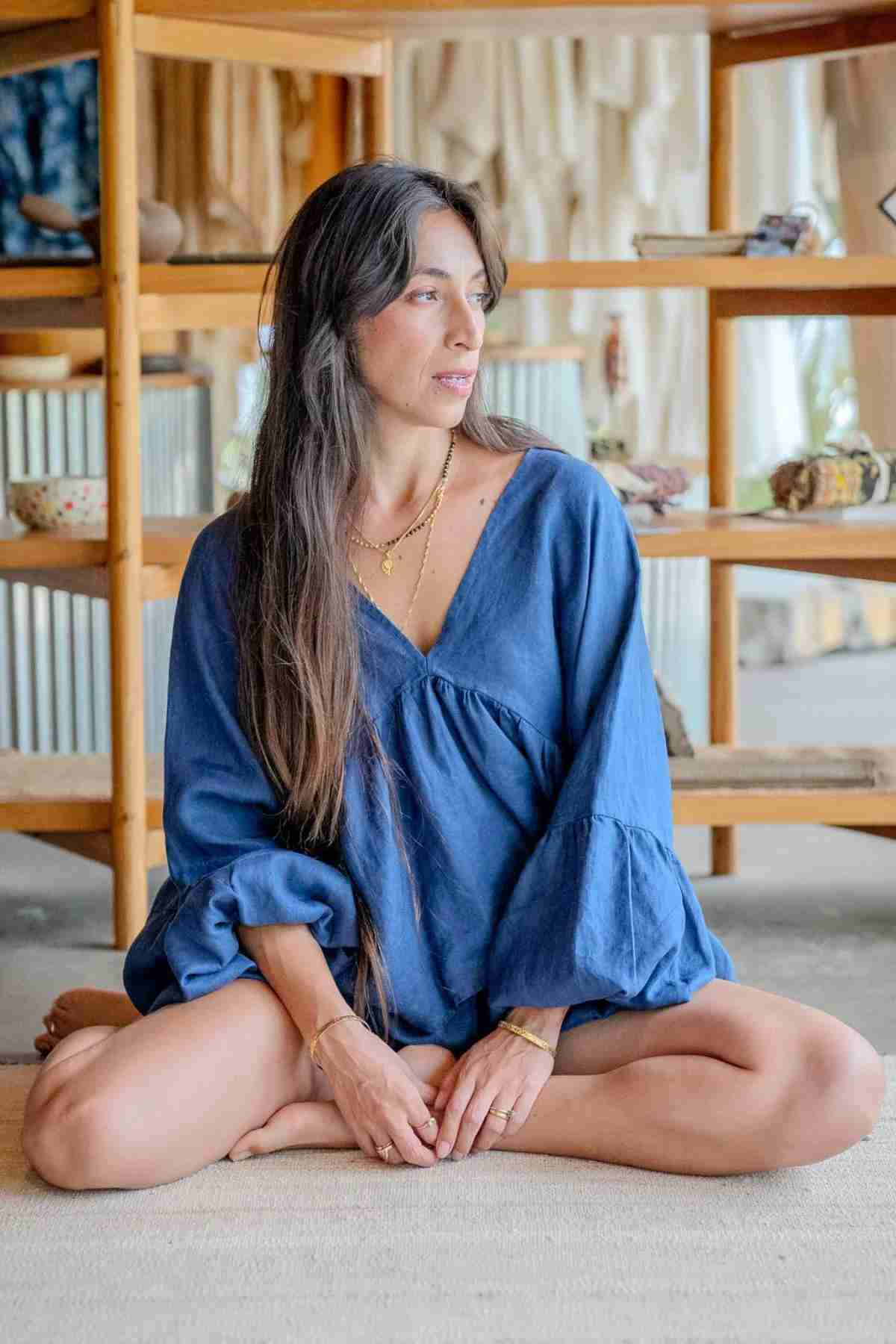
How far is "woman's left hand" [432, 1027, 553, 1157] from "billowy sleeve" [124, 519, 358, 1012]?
20cm

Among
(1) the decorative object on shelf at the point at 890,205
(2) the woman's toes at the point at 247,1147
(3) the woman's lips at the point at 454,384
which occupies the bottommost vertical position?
(2) the woman's toes at the point at 247,1147

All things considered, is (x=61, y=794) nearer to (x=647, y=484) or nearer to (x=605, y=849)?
(x=647, y=484)

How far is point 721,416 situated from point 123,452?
3.63 ft

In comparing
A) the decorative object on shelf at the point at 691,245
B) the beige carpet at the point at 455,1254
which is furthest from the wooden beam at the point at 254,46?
the beige carpet at the point at 455,1254

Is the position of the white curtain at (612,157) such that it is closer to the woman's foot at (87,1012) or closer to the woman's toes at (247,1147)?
the woman's foot at (87,1012)

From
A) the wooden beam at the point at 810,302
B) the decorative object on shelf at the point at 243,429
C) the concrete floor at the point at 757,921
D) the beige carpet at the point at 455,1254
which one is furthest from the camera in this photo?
the wooden beam at the point at 810,302

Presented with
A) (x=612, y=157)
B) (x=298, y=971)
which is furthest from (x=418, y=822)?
(x=612, y=157)

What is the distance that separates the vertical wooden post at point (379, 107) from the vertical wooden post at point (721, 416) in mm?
569

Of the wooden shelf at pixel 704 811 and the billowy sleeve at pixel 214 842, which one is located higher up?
the billowy sleeve at pixel 214 842

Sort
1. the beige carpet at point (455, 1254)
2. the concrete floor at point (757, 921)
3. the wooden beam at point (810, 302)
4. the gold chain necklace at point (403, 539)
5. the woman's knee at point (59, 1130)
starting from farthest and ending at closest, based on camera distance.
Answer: the wooden beam at point (810, 302), the concrete floor at point (757, 921), the gold chain necklace at point (403, 539), the woman's knee at point (59, 1130), the beige carpet at point (455, 1254)

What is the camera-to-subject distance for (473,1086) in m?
1.80

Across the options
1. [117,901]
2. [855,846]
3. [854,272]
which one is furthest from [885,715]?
[117,901]

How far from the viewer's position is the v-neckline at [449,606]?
6.31 ft

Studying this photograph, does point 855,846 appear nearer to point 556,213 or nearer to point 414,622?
point 414,622
